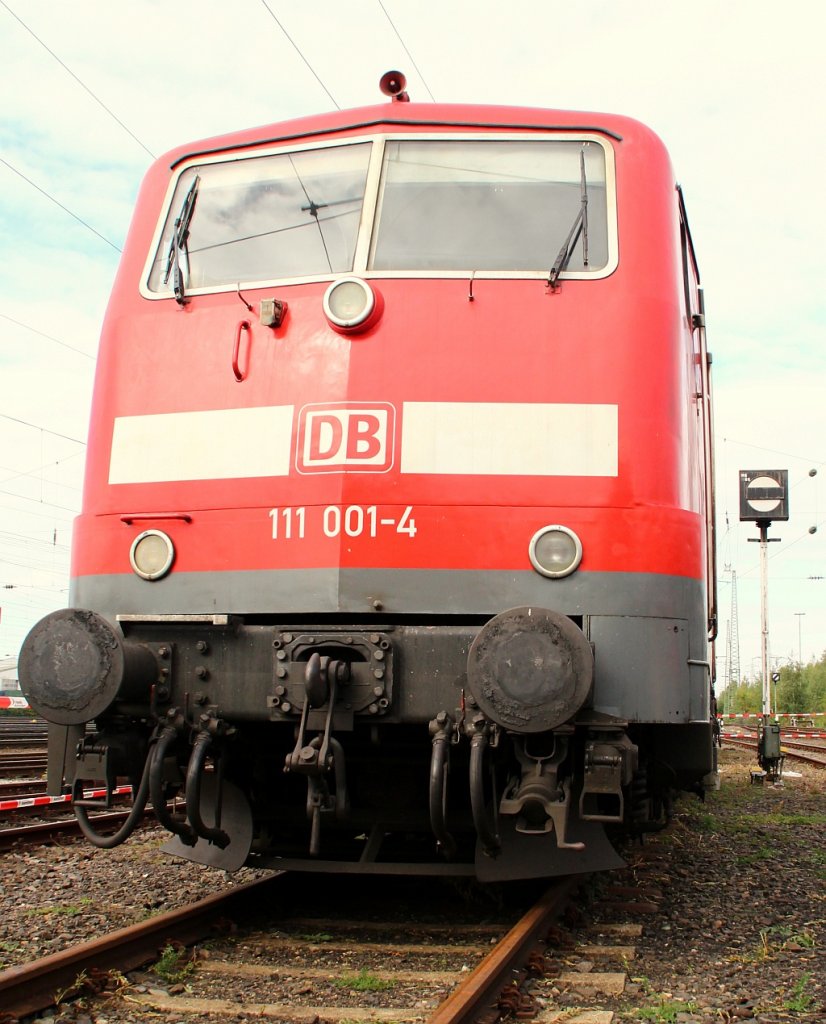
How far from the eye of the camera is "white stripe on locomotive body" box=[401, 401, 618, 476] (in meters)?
4.69

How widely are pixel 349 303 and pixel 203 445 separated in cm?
92

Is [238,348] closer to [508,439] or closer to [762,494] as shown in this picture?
[508,439]

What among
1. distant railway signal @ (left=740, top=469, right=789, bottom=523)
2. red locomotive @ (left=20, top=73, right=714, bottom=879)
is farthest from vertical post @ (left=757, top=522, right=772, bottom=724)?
red locomotive @ (left=20, top=73, right=714, bottom=879)

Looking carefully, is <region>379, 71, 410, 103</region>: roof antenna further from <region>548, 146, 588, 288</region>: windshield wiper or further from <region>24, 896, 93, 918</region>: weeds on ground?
<region>24, 896, 93, 918</region>: weeds on ground

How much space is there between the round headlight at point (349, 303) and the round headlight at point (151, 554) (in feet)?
4.07

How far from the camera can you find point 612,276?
16.3ft

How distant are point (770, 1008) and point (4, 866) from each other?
4.95 metres

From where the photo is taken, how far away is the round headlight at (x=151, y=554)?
4.91 meters

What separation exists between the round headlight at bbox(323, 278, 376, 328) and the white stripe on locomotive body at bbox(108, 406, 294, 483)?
463mm

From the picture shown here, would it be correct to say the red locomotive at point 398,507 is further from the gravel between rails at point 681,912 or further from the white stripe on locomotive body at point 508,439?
the gravel between rails at point 681,912

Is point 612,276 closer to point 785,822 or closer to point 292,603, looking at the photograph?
point 292,603

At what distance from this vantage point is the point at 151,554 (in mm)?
4961

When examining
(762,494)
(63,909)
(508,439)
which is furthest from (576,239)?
(762,494)

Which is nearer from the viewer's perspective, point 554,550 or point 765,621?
point 554,550
